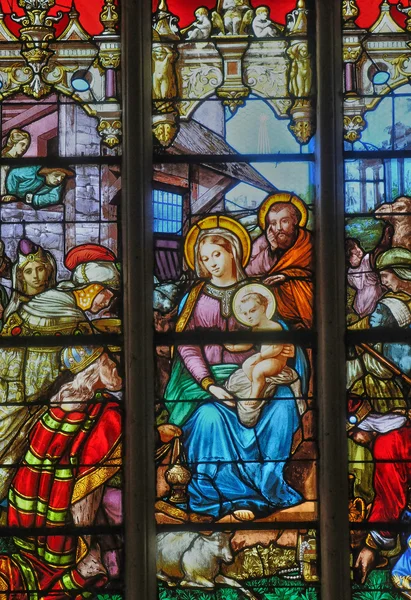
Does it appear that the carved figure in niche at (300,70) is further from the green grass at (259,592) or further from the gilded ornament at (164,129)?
the green grass at (259,592)

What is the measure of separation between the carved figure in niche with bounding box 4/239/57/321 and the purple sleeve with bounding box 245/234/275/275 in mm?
956

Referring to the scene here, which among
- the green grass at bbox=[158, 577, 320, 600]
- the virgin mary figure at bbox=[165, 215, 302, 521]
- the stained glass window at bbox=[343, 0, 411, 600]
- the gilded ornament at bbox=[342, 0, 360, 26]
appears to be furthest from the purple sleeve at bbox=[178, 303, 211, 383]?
the gilded ornament at bbox=[342, 0, 360, 26]

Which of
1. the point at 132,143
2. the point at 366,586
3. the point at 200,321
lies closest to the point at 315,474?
the point at 366,586

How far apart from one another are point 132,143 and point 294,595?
2276 mm

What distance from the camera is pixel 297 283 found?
4.91 m

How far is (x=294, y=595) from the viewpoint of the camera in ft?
15.6

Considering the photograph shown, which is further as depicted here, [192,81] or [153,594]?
[192,81]

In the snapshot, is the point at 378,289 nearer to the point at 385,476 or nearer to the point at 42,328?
the point at 385,476

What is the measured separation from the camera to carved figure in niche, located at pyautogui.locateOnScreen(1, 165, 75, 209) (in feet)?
16.3

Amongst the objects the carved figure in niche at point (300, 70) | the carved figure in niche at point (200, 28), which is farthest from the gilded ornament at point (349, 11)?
the carved figure in niche at point (200, 28)

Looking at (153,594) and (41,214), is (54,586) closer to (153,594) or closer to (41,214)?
(153,594)

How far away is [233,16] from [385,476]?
2.38 metres

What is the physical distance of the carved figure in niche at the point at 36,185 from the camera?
4953 millimetres

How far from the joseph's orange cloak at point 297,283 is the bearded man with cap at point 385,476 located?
492 millimetres
